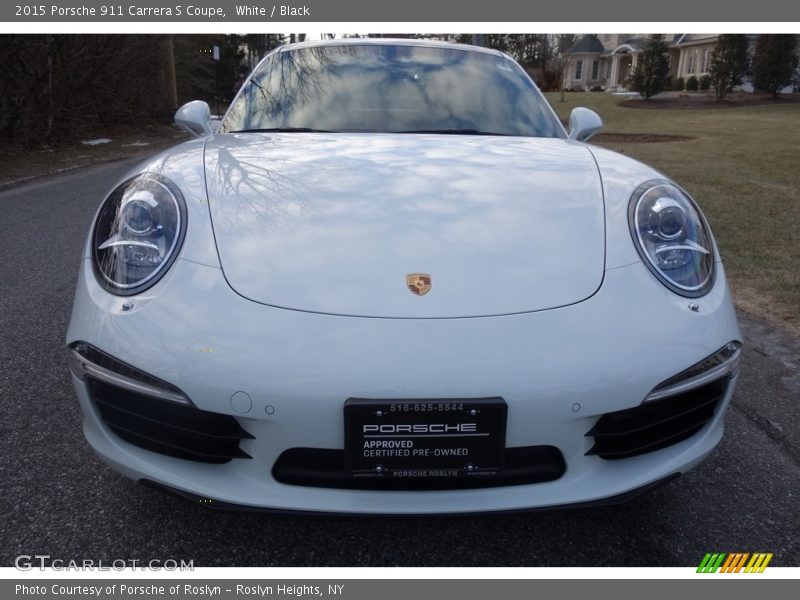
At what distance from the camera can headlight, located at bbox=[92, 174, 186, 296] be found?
1.70 metres

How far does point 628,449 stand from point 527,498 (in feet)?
0.94

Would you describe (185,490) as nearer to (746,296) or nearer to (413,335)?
(413,335)

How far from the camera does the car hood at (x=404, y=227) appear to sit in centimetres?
161

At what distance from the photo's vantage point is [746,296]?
3939 millimetres

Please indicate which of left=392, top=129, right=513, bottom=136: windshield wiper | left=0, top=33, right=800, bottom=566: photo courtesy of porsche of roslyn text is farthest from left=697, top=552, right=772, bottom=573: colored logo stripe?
left=392, top=129, right=513, bottom=136: windshield wiper

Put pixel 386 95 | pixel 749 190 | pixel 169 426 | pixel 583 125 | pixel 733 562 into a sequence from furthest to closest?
pixel 749 190
pixel 583 125
pixel 386 95
pixel 733 562
pixel 169 426

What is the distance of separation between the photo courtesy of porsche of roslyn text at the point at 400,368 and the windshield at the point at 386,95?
0.12 feet

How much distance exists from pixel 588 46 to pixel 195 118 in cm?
6169

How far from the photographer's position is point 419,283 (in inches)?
64.5

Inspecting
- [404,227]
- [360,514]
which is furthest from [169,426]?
[404,227]

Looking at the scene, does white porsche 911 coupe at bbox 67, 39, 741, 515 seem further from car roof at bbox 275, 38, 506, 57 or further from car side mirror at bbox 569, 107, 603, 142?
car roof at bbox 275, 38, 506, 57

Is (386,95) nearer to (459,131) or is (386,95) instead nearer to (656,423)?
(459,131)

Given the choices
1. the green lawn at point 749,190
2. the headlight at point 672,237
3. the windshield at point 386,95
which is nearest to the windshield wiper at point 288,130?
the windshield at point 386,95

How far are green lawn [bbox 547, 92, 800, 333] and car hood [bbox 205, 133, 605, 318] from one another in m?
2.23
